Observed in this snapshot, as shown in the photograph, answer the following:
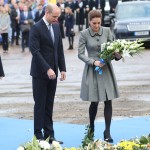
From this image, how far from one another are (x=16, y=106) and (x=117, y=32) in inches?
484

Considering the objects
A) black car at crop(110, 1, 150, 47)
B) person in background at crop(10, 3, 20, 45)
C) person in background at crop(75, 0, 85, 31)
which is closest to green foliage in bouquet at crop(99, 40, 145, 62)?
black car at crop(110, 1, 150, 47)

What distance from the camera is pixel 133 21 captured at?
24.9 m

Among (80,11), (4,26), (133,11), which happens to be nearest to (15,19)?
(4,26)

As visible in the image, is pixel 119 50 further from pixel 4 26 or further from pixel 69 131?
pixel 4 26

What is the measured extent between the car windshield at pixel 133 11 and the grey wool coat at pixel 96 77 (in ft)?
53.5

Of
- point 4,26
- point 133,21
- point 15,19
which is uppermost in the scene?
point 133,21

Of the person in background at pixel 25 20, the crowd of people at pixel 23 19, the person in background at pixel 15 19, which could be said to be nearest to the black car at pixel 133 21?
the crowd of people at pixel 23 19

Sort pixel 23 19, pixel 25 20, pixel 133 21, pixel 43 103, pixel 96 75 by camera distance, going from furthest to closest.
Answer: pixel 23 19 → pixel 25 20 → pixel 133 21 → pixel 96 75 → pixel 43 103

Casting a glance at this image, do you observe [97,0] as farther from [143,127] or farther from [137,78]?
[143,127]

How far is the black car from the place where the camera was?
80.8 ft

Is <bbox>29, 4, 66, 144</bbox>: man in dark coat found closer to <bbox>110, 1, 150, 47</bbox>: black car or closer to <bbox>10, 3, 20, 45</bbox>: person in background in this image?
<bbox>110, 1, 150, 47</bbox>: black car

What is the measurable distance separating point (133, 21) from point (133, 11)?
113cm

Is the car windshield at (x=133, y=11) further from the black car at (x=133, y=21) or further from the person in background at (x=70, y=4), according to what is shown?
the person in background at (x=70, y=4)

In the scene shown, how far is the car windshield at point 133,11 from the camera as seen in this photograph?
25766 millimetres
